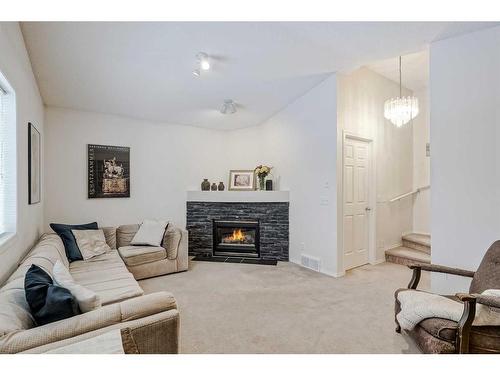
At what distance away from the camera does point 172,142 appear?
509cm

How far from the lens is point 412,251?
4.39 metres

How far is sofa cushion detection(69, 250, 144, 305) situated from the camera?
2264 mm

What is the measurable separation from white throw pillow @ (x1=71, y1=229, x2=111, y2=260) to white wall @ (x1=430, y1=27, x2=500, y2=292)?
3.88 m

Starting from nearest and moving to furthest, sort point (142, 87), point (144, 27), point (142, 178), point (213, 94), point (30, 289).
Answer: point (30, 289) → point (144, 27) → point (142, 87) → point (213, 94) → point (142, 178)

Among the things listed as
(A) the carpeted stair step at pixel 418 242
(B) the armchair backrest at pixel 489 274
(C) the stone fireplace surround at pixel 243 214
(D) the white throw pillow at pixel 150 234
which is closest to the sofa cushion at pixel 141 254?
(D) the white throw pillow at pixel 150 234

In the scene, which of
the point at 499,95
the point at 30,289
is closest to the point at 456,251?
the point at 499,95

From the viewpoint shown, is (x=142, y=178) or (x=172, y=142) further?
(x=172, y=142)

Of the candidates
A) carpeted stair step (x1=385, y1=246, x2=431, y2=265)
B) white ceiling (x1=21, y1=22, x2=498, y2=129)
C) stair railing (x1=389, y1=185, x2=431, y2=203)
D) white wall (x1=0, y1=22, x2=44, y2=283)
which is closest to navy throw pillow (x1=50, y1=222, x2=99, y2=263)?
white wall (x1=0, y1=22, x2=44, y2=283)

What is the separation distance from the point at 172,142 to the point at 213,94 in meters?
1.65

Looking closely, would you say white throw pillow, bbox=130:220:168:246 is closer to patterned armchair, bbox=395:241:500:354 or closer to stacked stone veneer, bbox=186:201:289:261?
stacked stone veneer, bbox=186:201:289:261

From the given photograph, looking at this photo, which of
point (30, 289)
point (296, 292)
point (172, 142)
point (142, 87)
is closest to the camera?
point (30, 289)

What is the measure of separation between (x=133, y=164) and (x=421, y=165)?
203 inches
